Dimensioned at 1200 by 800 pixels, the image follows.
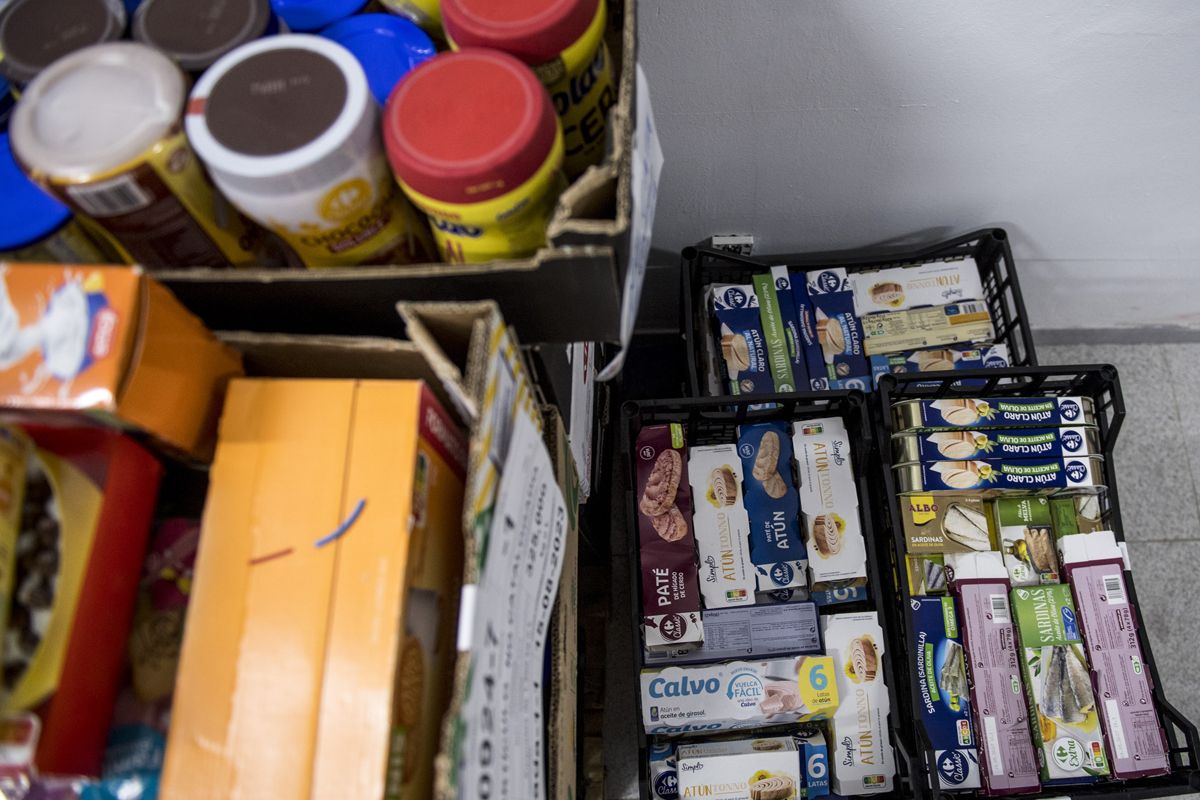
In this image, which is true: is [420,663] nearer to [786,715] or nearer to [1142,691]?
[786,715]

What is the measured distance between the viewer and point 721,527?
4.29ft

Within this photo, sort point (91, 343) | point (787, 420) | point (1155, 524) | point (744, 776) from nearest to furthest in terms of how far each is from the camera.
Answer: point (91, 343)
point (744, 776)
point (787, 420)
point (1155, 524)

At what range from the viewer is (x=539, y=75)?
651 millimetres

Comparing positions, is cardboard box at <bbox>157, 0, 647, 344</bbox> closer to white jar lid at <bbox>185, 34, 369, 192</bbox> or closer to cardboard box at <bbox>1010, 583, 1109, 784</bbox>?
white jar lid at <bbox>185, 34, 369, 192</bbox>

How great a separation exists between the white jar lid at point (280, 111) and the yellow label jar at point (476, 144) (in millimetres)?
37

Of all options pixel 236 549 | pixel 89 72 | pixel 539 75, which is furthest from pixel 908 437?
pixel 89 72

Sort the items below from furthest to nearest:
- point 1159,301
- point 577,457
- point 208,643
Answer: point 1159,301, point 577,457, point 208,643

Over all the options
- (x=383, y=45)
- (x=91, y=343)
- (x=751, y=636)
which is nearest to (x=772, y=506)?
(x=751, y=636)

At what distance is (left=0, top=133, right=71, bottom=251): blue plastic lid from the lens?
62 centimetres

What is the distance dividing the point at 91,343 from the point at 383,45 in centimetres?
35

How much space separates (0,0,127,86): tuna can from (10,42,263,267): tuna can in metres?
0.04

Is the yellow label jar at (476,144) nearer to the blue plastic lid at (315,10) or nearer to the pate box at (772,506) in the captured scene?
the blue plastic lid at (315,10)

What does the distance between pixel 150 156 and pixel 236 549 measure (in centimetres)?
29

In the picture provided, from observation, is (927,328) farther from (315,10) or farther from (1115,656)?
(315,10)
